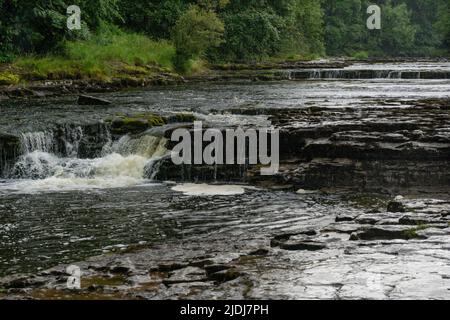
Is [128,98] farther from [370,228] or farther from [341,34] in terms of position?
[341,34]

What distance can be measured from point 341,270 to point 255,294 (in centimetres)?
130

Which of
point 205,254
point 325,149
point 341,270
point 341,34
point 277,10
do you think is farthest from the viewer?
point 341,34

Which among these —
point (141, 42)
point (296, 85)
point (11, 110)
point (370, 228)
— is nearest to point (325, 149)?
point (370, 228)

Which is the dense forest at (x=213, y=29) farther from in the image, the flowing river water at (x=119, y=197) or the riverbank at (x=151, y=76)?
the flowing river water at (x=119, y=197)

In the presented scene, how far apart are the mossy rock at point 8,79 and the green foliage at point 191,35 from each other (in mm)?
13272

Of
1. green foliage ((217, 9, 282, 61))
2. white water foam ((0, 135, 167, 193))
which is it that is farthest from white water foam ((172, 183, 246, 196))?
Result: green foliage ((217, 9, 282, 61))

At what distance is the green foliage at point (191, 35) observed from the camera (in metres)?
40.9

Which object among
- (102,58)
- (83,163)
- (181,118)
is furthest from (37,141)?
(102,58)

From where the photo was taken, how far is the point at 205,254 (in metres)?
9.61

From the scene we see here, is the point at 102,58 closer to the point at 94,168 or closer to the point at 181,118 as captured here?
the point at 181,118

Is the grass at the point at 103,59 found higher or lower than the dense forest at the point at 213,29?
lower

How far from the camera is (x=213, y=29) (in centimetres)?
4288

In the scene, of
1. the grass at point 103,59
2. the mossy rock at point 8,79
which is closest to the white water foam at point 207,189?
the mossy rock at point 8,79

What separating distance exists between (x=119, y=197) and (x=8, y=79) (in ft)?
53.4
